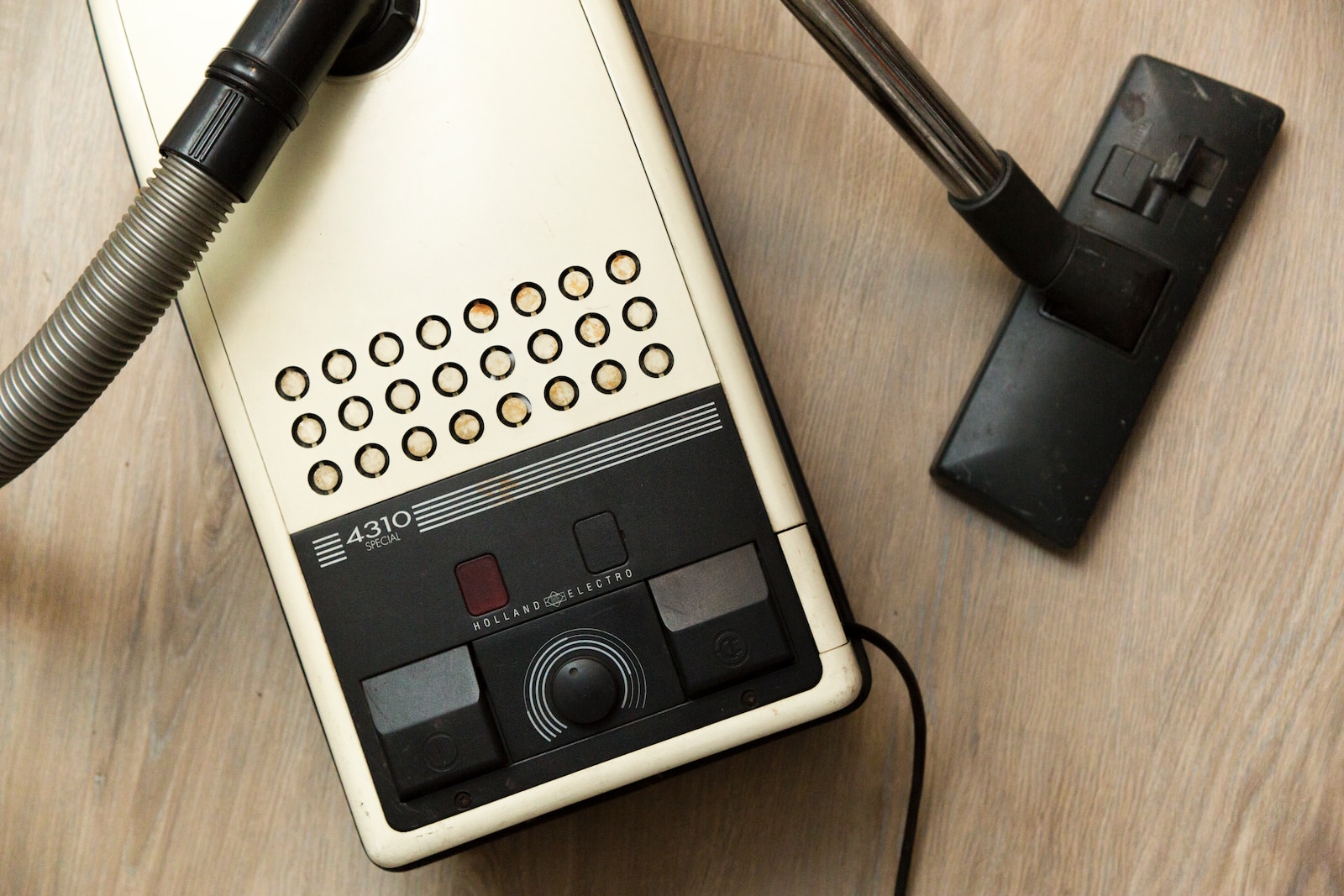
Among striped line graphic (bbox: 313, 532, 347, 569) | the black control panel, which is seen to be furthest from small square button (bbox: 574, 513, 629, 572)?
striped line graphic (bbox: 313, 532, 347, 569)

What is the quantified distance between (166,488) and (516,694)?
304mm

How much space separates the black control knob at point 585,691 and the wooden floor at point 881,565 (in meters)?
0.16

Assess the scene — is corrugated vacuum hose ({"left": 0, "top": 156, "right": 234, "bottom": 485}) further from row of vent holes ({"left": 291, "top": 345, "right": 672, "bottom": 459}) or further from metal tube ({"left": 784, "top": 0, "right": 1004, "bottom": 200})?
metal tube ({"left": 784, "top": 0, "right": 1004, "bottom": 200})

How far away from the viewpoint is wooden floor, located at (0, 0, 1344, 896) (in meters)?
0.63

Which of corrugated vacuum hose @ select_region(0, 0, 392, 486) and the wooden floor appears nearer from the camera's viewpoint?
corrugated vacuum hose @ select_region(0, 0, 392, 486)

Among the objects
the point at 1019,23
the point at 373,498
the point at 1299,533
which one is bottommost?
the point at 373,498

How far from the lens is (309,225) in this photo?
516mm

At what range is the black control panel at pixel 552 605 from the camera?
500 mm

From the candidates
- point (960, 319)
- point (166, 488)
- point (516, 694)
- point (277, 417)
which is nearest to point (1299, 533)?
point (960, 319)

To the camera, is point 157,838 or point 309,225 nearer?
point 309,225

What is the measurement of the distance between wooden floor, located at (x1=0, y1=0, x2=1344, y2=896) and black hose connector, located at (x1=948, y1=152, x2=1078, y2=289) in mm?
50

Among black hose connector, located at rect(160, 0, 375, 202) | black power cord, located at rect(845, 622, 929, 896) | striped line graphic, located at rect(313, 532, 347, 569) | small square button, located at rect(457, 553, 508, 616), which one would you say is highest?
black hose connector, located at rect(160, 0, 375, 202)

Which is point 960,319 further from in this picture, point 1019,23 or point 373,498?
point 373,498

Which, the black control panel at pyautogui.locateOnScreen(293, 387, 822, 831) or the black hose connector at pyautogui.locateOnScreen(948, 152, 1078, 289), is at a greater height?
the black hose connector at pyautogui.locateOnScreen(948, 152, 1078, 289)
